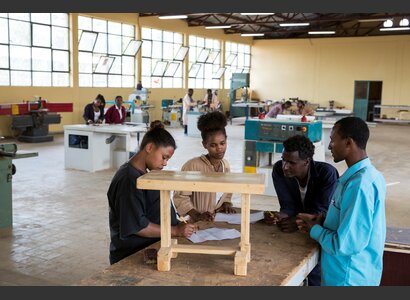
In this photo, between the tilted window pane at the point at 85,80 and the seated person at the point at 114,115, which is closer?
the seated person at the point at 114,115

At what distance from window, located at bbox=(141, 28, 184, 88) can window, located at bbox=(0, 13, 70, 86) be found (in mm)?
3534

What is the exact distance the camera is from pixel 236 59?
72.5ft

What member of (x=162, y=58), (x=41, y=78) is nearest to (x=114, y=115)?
(x=41, y=78)

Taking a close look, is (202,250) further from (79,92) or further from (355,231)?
(79,92)

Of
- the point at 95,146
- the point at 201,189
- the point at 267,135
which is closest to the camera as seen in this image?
the point at 201,189

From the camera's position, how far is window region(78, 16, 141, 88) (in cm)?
1398

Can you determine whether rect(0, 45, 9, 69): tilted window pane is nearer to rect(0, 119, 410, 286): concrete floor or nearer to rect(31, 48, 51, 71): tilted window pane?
rect(31, 48, 51, 71): tilted window pane

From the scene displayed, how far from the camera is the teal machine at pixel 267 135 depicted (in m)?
5.95

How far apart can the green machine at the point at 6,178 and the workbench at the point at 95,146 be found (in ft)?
9.50

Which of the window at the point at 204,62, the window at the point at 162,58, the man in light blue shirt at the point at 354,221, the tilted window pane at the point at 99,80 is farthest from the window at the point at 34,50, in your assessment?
the man in light blue shirt at the point at 354,221

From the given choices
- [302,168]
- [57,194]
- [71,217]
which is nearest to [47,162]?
[57,194]

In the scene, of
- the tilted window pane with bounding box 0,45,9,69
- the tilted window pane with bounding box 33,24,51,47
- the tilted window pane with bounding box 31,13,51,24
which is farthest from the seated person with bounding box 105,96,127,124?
the tilted window pane with bounding box 31,13,51,24

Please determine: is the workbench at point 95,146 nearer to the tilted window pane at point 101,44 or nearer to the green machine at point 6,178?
the green machine at point 6,178

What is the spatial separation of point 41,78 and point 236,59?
11356 millimetres
